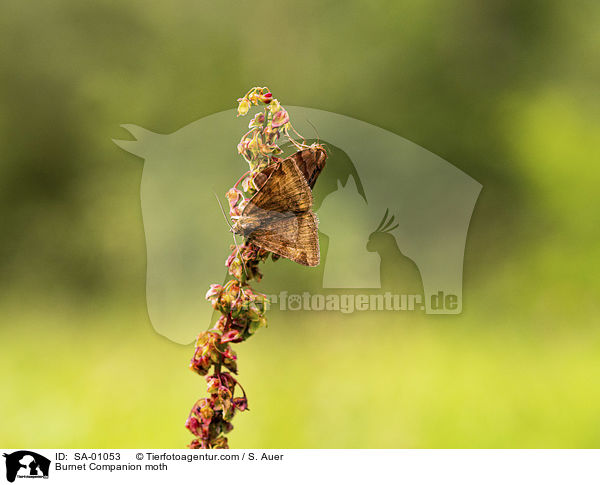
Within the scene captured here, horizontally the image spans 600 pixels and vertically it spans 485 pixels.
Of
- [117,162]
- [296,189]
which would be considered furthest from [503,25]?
[296,189]

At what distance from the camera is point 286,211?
441mm

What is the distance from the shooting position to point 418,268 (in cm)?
158

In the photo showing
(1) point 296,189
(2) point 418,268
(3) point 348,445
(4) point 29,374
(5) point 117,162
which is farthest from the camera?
(5) point 117,162

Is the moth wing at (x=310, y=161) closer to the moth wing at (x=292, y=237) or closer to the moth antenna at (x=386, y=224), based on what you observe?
the moth wing at (x=292, y=237)

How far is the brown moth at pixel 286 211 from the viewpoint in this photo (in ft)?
1.35

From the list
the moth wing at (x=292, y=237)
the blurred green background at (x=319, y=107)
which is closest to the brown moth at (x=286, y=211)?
the moth wing at (x=292, y=237)

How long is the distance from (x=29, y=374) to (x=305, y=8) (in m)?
1.31

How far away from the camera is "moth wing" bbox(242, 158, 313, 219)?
0.41m

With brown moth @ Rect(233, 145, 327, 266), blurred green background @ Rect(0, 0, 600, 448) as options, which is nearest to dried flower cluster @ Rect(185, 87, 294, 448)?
brown moth @ Rect(233, 145, 327, 266)

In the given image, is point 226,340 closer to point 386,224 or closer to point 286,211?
point 286,211

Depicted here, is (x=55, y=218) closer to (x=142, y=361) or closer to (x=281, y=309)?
(x=142, y=361)

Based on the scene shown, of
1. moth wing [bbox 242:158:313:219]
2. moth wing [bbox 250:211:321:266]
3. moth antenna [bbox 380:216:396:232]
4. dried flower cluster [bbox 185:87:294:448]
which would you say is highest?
moth antenna [bbox 380:216:396:232]

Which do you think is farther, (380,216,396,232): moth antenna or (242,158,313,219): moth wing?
(380,216,396,232): moth antenna

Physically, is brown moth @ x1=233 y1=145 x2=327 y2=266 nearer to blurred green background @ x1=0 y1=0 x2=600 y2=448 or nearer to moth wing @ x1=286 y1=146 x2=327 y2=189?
moth wing @ x1=286 y1=146 x2=327 y2=189
